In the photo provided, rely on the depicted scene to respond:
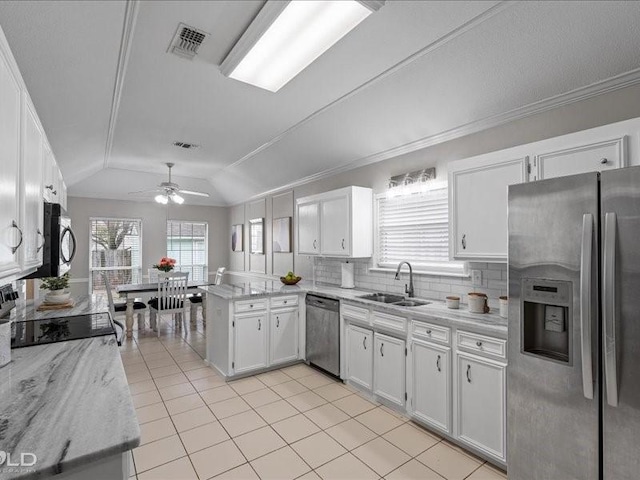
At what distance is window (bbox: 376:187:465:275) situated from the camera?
10.9ft

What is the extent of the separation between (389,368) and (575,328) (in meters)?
1.67

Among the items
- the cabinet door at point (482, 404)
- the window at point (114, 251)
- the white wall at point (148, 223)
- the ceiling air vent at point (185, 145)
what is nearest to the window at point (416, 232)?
the cabinet door at point (482, 404)

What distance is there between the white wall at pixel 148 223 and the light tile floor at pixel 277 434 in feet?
12.6

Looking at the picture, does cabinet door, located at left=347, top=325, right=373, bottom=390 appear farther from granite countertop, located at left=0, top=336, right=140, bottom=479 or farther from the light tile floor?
granite countertop, located at left=0, top=336, right=140, bottom=479

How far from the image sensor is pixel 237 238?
306 inches

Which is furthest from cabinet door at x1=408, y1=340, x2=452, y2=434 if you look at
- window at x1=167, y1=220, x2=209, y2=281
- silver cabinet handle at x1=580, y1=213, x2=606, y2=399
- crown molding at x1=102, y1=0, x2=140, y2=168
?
window at x1=167, y1=220, x2=209, y2=281

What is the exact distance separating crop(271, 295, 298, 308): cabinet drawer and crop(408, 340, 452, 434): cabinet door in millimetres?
1713

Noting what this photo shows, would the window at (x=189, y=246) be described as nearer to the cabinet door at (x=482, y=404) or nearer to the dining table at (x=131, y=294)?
the dining table at (x=131, y=294)

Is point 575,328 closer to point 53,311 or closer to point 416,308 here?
point 416,308

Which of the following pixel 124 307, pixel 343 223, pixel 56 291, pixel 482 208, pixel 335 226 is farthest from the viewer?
pixel 124 307

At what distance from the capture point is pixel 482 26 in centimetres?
205

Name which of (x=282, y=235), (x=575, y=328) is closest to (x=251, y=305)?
(x=282, y=235)

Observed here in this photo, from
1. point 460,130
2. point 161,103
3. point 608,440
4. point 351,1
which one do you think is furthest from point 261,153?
Answer: point 608,440

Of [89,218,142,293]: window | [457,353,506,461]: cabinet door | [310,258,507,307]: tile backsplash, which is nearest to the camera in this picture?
[457,353,506,461]: cabinet door
